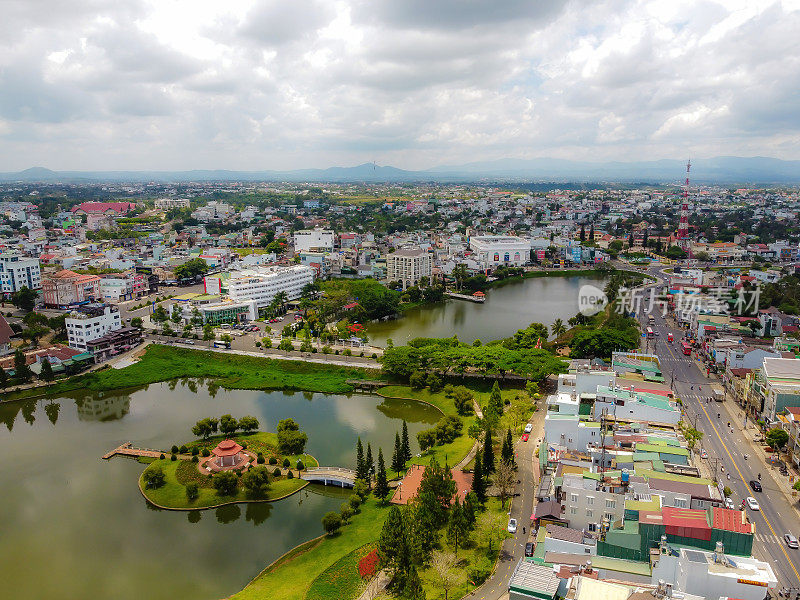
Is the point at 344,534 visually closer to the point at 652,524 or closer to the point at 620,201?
the point at 652,524

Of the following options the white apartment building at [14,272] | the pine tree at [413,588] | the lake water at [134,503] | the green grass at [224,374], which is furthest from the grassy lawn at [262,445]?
the white apartment building at [14,272]

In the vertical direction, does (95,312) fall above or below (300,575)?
above

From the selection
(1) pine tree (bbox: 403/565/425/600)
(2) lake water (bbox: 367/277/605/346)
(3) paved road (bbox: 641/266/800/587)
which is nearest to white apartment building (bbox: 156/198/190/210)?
(2) lake water (bbox: 367/277/605/346)

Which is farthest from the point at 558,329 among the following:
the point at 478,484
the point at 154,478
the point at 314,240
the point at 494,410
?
the point at 314,240

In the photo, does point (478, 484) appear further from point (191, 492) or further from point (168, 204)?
point (168, 204)

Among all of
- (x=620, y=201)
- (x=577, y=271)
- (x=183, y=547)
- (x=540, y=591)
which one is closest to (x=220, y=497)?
(x=183, y=547)

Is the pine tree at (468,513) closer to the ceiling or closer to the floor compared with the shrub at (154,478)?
closer to the ceiling

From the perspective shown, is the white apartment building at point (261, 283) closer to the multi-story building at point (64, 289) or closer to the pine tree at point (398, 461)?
the multi-story building at point (64, 289)
